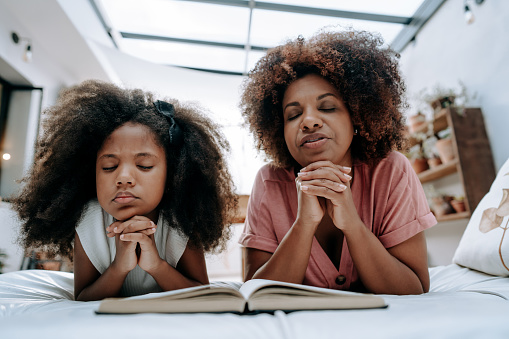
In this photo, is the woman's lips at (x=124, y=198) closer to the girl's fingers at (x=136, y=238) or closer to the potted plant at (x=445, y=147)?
the girl's fingers at (x=136, y=238)

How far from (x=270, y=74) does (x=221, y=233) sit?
1.88ft

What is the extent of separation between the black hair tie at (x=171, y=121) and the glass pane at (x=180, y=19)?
9.99ft

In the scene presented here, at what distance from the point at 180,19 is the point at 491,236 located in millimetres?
3815

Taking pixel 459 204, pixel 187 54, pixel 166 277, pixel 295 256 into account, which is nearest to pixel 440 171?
pixel 459 204

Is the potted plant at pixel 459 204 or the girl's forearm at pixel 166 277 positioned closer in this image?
the girl's forearm at pixel 166 277

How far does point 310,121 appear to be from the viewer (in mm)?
1047

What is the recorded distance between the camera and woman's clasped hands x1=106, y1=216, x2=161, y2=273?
3.06ft

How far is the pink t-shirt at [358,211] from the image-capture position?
1.08 m

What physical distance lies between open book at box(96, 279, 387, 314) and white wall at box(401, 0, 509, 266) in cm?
261

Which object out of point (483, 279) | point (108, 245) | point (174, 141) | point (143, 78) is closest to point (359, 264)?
point (483, 279)

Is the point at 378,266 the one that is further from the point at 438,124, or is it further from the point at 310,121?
the point at 438,124

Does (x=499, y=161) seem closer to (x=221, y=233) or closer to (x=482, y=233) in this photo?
(x=482, y=233)

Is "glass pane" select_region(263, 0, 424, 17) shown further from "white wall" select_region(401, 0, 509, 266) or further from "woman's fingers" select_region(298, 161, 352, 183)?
"woman's fingers" select_region(298, 161, 352, 183)

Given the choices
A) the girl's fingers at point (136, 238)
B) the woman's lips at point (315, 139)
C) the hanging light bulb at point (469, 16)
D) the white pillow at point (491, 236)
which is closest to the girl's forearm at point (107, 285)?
the girl's fingers at point (136, 238)
